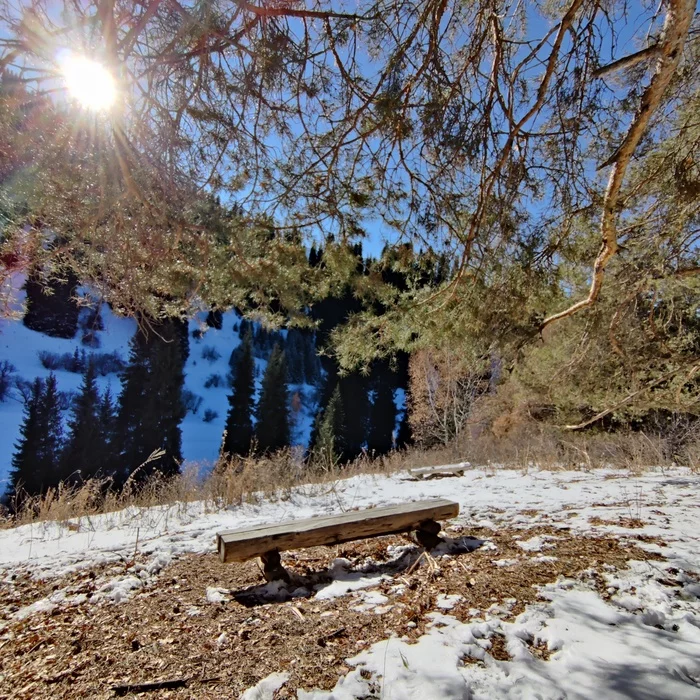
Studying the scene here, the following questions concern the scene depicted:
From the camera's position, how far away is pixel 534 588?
182 centimetres

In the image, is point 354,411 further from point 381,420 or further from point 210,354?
point 210,354

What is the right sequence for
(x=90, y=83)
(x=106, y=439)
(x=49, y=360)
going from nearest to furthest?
1. (x=90, y=83)
2. (x=106, y=439)
3. (x=49, y=360)

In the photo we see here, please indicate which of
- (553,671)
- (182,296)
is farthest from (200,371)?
(553,671)

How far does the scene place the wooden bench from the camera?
7.12 feet

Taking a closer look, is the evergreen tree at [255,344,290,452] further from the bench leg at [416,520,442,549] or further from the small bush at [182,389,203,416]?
the bench leg at [416,520,442,549]

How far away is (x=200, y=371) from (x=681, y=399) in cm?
2917

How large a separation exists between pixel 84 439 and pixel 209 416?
1027cm

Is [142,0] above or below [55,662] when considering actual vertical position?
above

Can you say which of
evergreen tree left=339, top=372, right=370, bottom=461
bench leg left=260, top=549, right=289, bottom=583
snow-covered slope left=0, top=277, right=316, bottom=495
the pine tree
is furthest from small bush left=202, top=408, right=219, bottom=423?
bench leg left=260, top=549, right=289, bottom=583

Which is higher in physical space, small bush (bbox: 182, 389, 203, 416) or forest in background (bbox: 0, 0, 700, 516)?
small bush (bbox: 182, 389, 203, 416)

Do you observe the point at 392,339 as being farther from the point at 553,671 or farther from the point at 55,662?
the point at 55,662

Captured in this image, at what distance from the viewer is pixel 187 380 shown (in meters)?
28.9

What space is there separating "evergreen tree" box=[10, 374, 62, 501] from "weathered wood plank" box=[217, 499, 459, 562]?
18.7m

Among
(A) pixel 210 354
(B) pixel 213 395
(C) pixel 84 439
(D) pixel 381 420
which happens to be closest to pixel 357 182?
(C) pixel 84 439
